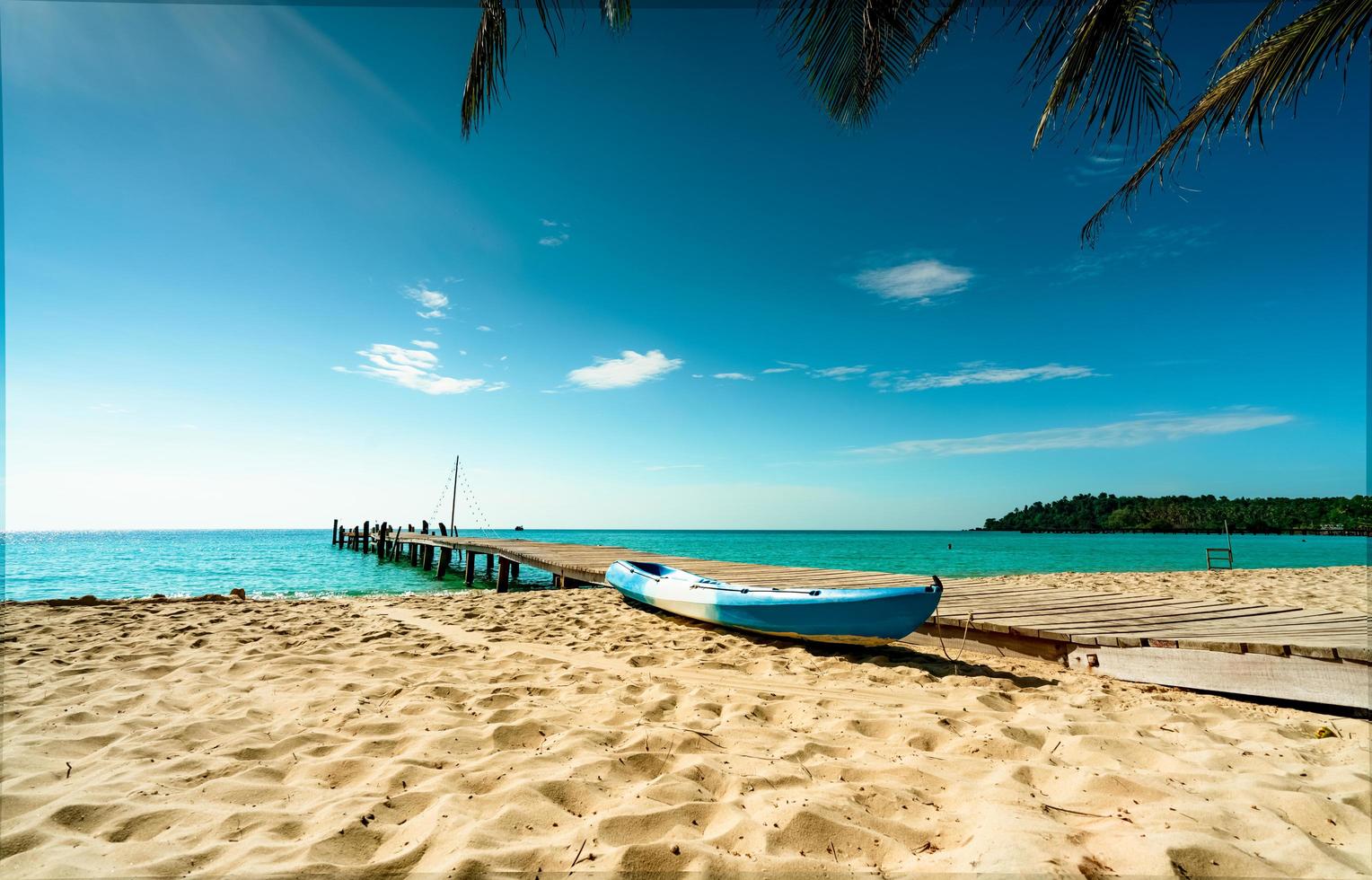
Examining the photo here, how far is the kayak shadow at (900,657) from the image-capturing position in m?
4.66

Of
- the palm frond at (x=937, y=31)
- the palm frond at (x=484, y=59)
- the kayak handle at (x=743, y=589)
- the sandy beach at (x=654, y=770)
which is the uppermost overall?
the palm frond at (x=937, y=31)

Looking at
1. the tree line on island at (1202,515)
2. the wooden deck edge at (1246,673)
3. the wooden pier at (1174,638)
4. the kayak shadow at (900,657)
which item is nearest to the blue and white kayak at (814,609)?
the kayak shadow at (900,657)

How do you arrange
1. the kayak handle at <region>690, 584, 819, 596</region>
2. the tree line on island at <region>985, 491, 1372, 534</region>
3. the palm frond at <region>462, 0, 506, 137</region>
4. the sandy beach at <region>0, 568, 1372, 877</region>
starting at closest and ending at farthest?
the sandy beach at <region>0, 568, 1372, 877</region>, the palm frond at <region>462, 0, 506, 137</region>, the kayak handle at <region>690, 584, 819, 596</region>, the tree line on island at <region>985, 491, 1372, 534</region>

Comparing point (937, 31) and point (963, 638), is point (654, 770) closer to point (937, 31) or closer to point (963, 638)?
point (963, 638)

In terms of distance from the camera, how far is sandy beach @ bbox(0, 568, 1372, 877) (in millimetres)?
2021

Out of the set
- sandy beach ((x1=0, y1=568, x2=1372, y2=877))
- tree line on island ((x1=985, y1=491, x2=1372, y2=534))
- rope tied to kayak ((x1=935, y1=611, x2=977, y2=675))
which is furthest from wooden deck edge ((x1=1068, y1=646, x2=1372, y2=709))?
tree line on island ((x1=985, y1=491, x2=1372, y2=534))

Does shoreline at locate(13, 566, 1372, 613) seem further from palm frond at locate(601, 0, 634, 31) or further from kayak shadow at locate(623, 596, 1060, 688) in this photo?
palm frond at locate(601, 0, 634, 31)

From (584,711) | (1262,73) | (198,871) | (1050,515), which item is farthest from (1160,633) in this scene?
(1050,515)

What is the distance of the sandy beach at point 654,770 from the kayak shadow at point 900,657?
2.4 inches

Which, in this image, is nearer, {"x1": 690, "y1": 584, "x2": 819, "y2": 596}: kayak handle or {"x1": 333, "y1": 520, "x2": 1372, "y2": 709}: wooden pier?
{"x1": 333, "y1": 520, "x2": 1372, "y2": 709}: wooden pier

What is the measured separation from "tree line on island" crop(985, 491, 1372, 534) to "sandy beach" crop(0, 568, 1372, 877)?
68.9 m

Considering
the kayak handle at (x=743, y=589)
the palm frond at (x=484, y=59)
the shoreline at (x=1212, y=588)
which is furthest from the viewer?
the shoreline at (x=1212, y=588)

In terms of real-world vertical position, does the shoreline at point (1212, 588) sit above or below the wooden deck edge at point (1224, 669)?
below

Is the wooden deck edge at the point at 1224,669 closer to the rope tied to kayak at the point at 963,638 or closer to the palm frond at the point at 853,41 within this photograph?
the rope tied to kayak at the point at 963,638
